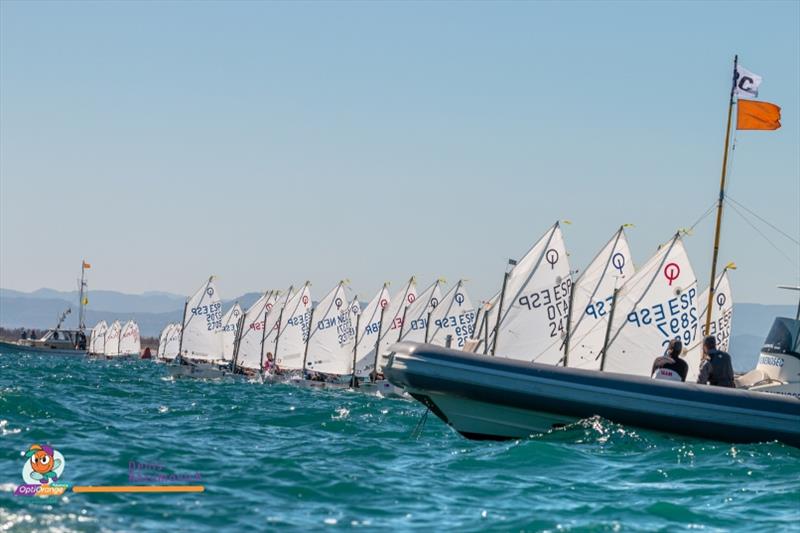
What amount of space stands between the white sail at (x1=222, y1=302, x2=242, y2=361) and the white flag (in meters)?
52.9

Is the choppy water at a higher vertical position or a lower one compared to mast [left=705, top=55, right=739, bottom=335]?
lower

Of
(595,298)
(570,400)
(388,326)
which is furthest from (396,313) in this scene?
(570,400)

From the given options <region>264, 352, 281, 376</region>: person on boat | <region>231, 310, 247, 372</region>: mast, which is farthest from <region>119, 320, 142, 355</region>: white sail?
<region>264, 352, 281, 376</region>: person on boat

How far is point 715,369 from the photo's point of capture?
67.2 ft

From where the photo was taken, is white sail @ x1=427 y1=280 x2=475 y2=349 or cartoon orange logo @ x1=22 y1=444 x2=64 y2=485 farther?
white sail @ x1=427 y1=280 x2=475 y2=349

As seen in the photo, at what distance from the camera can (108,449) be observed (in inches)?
635

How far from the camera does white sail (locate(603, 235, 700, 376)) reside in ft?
94.6

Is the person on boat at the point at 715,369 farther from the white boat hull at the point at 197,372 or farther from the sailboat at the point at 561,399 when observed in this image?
the white boat hull at the point at 197,372

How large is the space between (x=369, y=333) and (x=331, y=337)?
117 inches

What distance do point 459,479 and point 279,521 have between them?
3.65m

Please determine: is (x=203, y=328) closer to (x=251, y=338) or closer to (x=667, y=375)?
(x=251, y=338)

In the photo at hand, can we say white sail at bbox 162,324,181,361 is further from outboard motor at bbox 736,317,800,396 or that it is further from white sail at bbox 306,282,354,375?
outboard motor at bbox 736,317,800,396

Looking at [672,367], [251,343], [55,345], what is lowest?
[55,345]

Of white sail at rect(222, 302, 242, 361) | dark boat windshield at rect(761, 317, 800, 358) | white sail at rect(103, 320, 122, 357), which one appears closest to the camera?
dark boat windshield at rect(761, 317, 800, 358)
